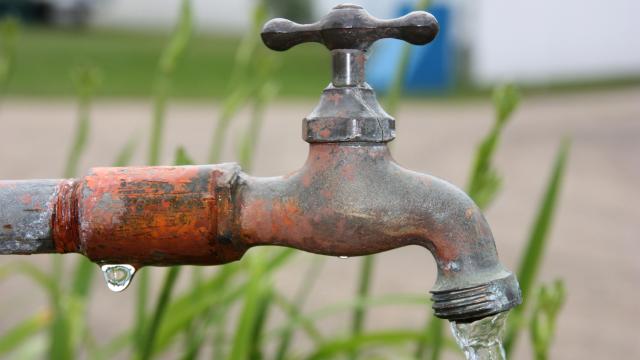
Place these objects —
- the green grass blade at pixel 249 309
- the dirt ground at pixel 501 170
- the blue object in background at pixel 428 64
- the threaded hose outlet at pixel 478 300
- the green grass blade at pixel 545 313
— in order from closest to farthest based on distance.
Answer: the threaded hose outlet at pixel 478 300 < the green grass blade at pixel 545 313 < the green grass blade at pixel 249 309 < the dirt ground at pixel 501 170 < the blue object in background at pixel 428 64

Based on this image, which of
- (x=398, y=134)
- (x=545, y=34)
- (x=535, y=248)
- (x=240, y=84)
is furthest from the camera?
(x=545, y=34)

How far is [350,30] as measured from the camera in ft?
1.91

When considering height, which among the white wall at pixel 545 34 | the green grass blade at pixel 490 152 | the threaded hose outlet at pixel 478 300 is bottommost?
the threaded hose outlet at pixel 478 300

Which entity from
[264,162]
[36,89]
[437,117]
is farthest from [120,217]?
[36,89]

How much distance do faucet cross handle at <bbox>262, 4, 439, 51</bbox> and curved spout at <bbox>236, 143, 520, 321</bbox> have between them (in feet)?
0.24

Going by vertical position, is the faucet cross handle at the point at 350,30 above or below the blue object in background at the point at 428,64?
below

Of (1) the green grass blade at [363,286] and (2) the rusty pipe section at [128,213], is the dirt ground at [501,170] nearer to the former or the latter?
(1) the green grass blade at [363,286]

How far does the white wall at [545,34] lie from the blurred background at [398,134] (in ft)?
0.06

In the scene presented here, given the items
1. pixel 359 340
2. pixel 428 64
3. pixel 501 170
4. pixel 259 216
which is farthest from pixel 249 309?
pixel 428 64

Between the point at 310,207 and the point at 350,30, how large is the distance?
0.13 meters

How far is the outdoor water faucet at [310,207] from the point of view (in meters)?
0.58

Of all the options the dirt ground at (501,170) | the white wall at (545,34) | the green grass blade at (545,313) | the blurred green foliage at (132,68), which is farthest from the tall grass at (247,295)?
the white wall at (545,34)

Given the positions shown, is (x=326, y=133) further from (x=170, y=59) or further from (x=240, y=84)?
(x=240, y=84)

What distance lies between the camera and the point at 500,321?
595mm
